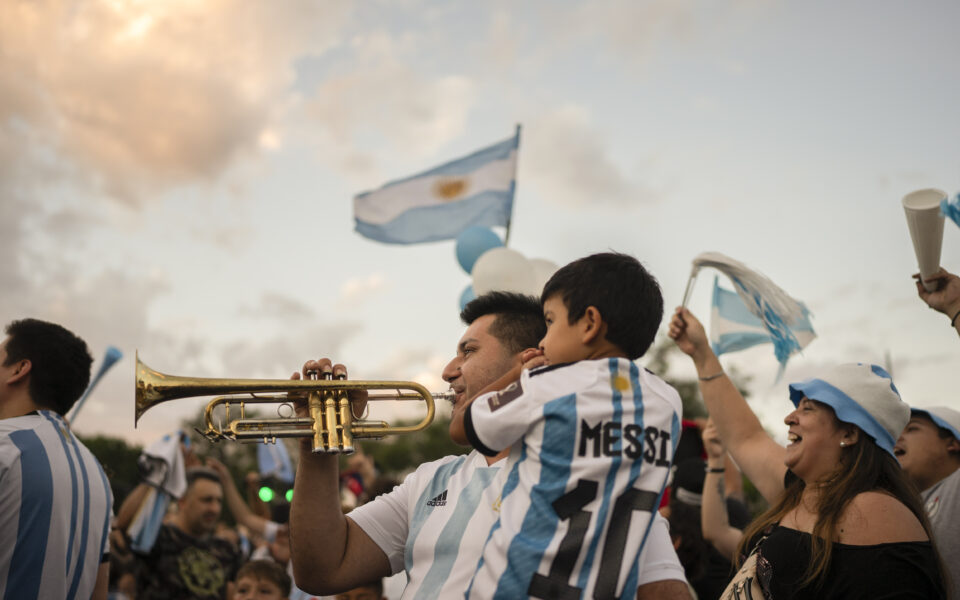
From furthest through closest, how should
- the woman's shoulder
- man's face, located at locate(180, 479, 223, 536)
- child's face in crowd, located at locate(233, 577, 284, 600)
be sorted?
1. man's face, located at locate(180, 479, 223, 536)
2. child's face in crowd, located at locate(233, 577, 284, 600)
3. the woman's shoulder

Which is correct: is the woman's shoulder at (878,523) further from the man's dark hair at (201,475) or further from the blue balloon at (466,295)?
the man's dark hair at (201,475)

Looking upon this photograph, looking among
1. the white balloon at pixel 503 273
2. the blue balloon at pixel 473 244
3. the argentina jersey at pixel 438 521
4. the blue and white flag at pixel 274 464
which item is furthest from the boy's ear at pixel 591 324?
the blue and white flag at pixel 274 464

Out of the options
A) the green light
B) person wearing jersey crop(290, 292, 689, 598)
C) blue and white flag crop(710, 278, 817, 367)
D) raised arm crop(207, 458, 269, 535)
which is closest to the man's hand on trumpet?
person wearing jersey crop(290, 292, 689, 598)

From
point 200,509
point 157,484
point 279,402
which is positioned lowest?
point 200,509

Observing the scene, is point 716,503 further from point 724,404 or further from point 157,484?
point 157,484

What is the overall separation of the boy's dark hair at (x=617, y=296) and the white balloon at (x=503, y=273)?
141 inches

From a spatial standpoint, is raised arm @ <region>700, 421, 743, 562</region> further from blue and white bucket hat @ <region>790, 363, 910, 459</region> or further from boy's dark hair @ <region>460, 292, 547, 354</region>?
boy's dark hair @ <region>460, 292, 547, 354</region>

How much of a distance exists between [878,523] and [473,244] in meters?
5.57

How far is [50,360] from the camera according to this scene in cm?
426

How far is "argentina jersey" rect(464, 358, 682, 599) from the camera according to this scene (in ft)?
6.47

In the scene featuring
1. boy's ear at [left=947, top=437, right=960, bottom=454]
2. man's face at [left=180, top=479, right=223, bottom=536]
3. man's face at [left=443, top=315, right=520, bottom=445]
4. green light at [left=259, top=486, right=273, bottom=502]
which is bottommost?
green light at [left=259, top=486, right=273, bottom=502]

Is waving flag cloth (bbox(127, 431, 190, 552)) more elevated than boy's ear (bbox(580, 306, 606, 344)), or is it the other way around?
boy's ear (bbox(580, 306, 606, 344))

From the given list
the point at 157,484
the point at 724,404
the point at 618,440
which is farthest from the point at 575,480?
the point at 157,484

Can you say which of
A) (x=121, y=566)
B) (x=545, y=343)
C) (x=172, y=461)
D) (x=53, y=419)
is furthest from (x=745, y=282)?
(x=121, y=566)
